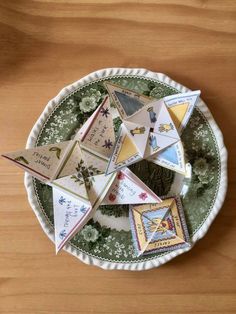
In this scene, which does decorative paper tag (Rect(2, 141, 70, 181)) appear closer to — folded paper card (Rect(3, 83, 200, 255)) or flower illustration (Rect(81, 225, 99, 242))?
folded paper card (Rect(3, 83, 200, 255))

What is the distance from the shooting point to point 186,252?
29.5 inches

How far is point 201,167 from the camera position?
735mm

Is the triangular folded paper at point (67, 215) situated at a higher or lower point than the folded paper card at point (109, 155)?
lower

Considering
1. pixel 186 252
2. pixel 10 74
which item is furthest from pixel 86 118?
pixel 186 252

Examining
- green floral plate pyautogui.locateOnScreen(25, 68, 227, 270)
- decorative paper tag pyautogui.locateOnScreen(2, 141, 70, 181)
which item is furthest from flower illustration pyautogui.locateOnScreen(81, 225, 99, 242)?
decorative paper tag pyautogui.locateOnScreen(2, 141, 70, 181)

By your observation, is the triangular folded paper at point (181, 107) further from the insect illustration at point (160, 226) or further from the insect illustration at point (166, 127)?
the insect illustration at point (160, 226)

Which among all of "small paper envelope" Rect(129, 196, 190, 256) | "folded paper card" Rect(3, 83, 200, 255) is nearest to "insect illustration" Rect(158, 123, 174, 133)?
"folded paper card" Rect(3, 83, 200, 255)

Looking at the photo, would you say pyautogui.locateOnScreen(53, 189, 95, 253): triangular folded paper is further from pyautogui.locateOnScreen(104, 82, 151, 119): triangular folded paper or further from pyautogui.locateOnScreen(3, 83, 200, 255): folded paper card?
pyautogui.locateOnScreen(104, 82, 151, 119): triangular folded paper

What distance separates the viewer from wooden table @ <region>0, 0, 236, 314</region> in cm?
75

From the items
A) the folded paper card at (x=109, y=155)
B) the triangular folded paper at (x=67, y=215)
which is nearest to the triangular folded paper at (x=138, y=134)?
the folded paper card at (x=109, y=155)

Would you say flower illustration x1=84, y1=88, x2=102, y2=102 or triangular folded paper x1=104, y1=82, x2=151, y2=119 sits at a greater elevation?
triangular folded paper x1=104, y1=82, x2=151, y2=119

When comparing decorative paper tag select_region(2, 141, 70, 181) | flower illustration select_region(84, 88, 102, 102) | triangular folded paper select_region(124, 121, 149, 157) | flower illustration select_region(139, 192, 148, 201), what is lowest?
flower illustration select_region(139, 192, 148, 201)

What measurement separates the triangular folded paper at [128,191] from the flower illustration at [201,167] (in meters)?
0.08

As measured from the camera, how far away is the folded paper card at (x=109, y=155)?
0.67 metres
